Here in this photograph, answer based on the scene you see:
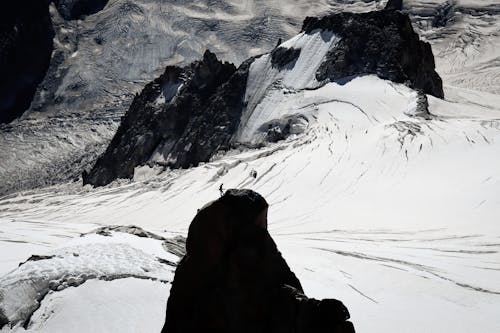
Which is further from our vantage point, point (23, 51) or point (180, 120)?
point (23, 51)

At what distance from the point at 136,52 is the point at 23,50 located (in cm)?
1962

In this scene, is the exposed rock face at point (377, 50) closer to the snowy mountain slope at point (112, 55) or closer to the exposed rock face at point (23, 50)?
the snowy mountain slope at point (112, 55)

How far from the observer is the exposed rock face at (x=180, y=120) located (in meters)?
61.2

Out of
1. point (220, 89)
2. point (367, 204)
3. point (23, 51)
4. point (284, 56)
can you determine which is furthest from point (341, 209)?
point (23, 51)

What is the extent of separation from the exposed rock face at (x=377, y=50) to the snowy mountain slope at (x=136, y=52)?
106ft

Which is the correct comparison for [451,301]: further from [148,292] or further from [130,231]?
[130,231]

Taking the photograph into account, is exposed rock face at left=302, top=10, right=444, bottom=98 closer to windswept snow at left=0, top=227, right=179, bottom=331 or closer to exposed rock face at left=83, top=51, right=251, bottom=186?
exposed rock face at left=83, top=51, right=251, bottom=186

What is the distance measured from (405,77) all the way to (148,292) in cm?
4655

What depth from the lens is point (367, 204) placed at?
116 ft

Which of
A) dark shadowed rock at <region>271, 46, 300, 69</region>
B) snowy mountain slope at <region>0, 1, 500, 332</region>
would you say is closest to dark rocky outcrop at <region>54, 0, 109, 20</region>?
snowy mountain slope at <region>0, 1, 500, 332</region>

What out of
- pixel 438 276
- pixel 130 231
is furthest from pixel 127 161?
pixel 438 276

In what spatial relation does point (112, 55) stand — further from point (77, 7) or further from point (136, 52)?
point (77, 7)

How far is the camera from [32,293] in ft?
50.4

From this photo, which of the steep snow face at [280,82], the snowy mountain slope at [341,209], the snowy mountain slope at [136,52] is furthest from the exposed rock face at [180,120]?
the snowy mountain slope at [136,52]
